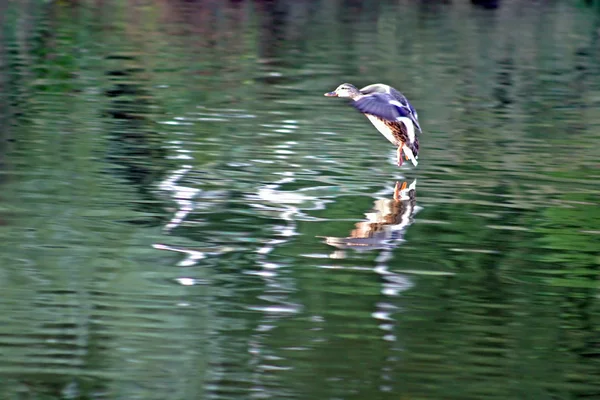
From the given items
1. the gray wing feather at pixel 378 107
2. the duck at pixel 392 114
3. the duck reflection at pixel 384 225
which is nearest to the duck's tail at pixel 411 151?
the duck at pixel 392 114

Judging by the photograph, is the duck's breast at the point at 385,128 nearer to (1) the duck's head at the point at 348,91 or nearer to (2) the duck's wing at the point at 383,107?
(2) the duck's wing at the point at 383,107

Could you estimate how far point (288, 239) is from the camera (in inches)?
349

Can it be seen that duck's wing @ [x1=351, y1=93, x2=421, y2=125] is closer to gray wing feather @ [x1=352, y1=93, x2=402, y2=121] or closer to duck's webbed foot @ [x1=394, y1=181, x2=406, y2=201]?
gray wing feather @ [x1=352, y1=93, x2=402, y2=121]

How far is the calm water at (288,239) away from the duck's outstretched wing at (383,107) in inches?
24.7

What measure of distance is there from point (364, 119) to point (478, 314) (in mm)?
7651

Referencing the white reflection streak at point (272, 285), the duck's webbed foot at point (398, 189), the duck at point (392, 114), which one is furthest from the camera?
the duck at point (392, 114)

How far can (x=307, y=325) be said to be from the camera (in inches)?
272

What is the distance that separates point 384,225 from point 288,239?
3.08ft

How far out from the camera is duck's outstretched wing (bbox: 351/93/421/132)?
34.6ft

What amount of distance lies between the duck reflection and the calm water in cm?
3

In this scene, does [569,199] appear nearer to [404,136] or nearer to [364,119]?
[404,136]

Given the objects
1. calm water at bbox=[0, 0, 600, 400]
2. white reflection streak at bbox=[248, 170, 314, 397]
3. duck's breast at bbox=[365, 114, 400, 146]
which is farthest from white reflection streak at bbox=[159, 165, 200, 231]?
duck's breast at bbox=[365, 114, 400, 146]

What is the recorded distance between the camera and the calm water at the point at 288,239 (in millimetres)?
6262

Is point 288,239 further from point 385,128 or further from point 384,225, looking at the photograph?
point 385,128
